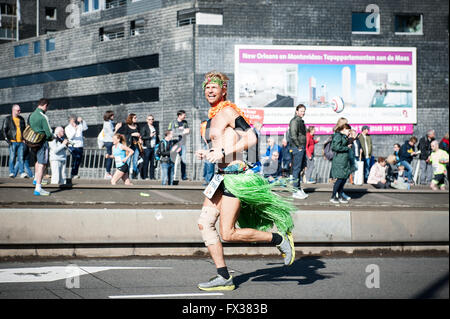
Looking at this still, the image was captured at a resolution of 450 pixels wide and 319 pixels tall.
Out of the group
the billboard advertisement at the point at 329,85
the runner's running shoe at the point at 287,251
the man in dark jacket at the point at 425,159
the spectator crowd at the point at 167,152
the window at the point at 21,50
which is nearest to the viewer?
the runner's running shoe at the point at 287,251

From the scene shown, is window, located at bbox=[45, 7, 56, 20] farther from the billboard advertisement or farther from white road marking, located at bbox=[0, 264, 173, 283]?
white road marking, located at bbox=[0, 264, 173, 283]

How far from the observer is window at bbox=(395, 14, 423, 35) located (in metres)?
31.7

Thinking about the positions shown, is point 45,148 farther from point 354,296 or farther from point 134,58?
point 134,58

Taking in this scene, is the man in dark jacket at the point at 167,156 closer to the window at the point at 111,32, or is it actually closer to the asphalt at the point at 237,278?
the asphalt at the point at 237,278

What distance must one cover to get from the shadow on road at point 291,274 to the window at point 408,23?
83.7 feet

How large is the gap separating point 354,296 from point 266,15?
25.6 metres

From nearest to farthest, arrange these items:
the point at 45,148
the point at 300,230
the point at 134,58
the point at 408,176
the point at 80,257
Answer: the point at 80,257
the point at 300,230
the point at 45,148
the point at 408,176
the point at 134,58

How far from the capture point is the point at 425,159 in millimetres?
20906

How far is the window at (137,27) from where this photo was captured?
34.2 m

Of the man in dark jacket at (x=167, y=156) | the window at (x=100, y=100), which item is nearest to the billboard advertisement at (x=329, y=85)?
the window at (x=100, y=100)

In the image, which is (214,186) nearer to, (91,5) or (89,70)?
(89,70)

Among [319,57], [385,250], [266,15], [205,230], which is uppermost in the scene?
[266,15]

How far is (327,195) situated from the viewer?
48.0ft
